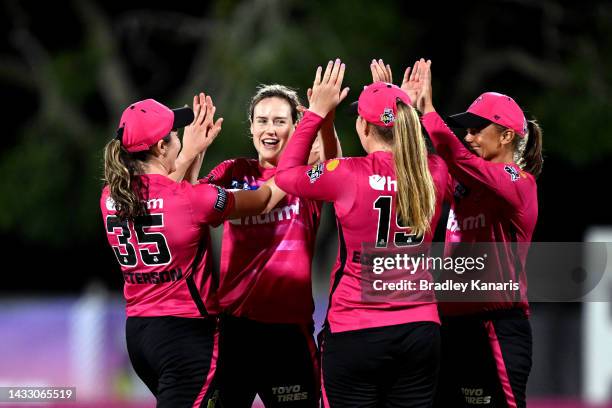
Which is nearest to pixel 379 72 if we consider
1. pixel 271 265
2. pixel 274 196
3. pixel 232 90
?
pixel 274 196

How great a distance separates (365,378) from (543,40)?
13116 millimetres

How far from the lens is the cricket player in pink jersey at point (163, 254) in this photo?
15.3 ft

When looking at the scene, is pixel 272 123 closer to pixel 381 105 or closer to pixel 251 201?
pixel 251 201

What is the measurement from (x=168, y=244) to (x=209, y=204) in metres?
0.27

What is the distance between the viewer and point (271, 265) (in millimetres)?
5312

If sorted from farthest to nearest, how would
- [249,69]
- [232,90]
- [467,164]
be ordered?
[232,90]
[249,69]
[467,164]

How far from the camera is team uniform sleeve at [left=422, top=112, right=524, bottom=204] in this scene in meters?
4.77

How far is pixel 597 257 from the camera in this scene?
9.16 m

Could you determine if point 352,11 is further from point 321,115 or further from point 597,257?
point 321,115

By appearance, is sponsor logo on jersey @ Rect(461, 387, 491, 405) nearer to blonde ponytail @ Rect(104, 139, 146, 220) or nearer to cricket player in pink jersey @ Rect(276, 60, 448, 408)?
cricket player in pink jersey @ Rect(276, 60, 448, 408)

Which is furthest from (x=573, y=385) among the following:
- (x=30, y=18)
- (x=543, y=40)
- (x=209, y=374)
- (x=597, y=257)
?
(x=30, y=18)

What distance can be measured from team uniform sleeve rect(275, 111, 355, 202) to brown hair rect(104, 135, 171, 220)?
669 mm

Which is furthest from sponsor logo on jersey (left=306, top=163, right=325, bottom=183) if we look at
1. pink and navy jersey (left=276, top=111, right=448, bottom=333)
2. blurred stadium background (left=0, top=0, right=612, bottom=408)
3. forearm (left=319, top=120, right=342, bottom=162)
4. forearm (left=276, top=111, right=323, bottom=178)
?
blurred stadium background (left=0, top=0, right=612, bottom=408)

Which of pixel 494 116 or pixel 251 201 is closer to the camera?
pixel 251 201
